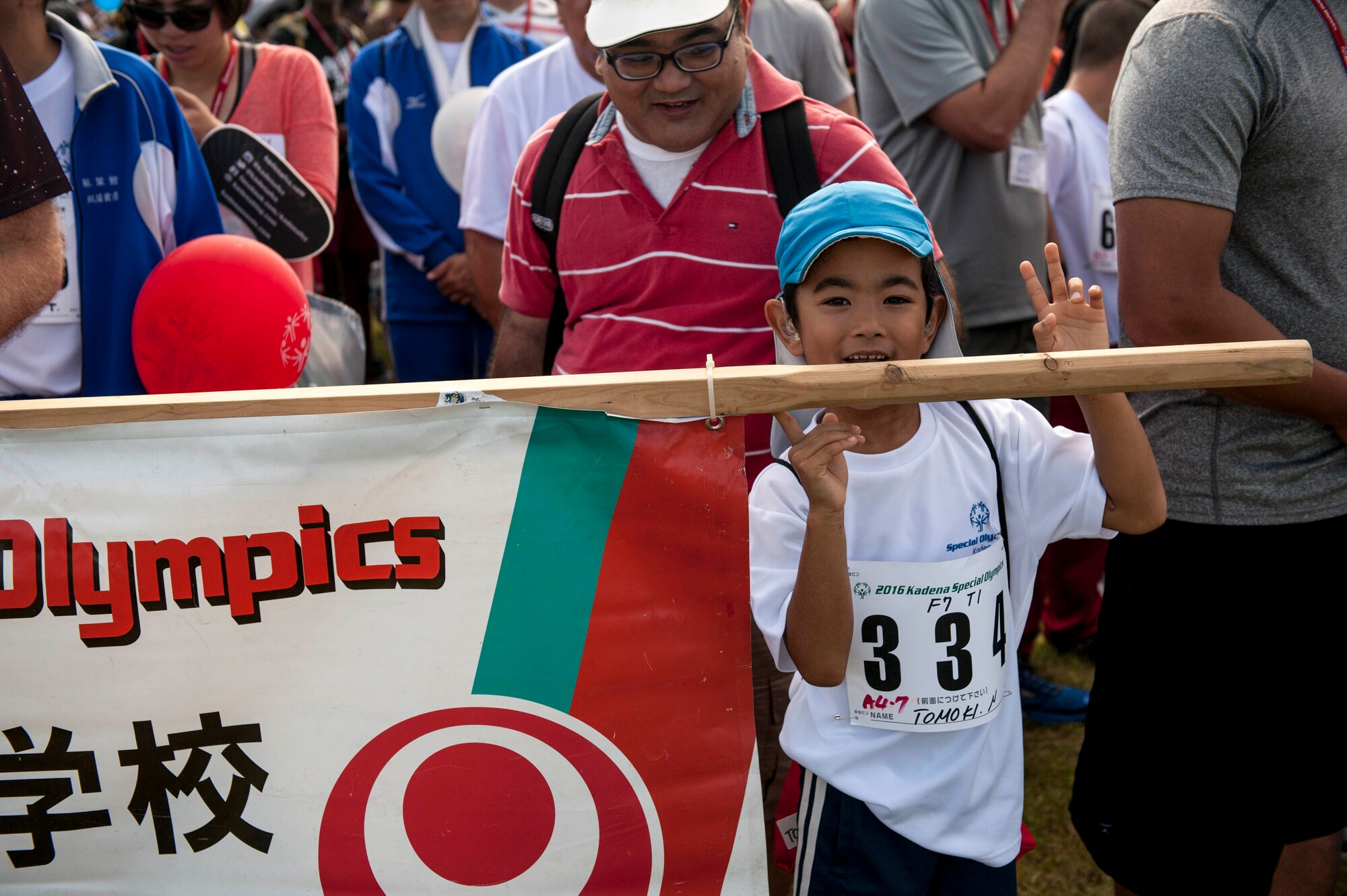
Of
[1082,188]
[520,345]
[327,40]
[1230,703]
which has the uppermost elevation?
[327,40]

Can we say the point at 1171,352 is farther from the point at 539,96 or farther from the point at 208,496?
the point at 539,96

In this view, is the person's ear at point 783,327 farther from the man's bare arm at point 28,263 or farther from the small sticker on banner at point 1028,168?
the small sticker on banner at point 1028,168

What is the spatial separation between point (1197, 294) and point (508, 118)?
88.4 inches

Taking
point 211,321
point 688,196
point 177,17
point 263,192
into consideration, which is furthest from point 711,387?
point 177,17

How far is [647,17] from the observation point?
2260 millimetres

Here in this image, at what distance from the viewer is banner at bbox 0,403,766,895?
1741 mm

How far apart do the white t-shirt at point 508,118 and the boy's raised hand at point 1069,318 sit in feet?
7.15

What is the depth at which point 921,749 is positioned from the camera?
6.40 ft

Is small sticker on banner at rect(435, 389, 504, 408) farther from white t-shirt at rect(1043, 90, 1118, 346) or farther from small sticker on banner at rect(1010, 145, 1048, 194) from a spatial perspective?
white t-shirt at rect(1043, 90, 1118, 346)

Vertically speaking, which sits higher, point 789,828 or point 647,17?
point 647,17

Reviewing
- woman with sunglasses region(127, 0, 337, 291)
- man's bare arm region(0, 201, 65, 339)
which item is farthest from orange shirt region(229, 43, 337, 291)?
man's bare arm region(0, 201, 65, 339)

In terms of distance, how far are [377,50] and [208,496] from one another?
128 inches

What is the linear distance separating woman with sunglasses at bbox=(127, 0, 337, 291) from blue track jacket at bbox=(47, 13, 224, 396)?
2.89 feet

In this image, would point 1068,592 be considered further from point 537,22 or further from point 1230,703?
point 537,22
